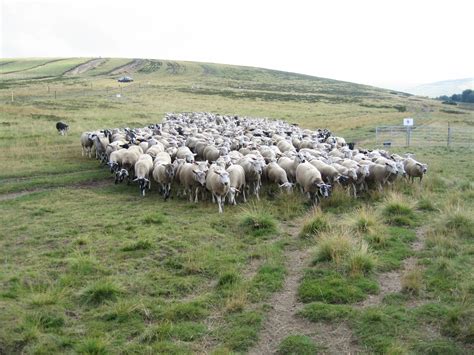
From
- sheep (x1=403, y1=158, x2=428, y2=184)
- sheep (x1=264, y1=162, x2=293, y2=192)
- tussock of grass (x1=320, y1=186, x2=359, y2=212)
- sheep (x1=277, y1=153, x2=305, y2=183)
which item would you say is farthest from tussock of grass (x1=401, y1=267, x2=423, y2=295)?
sheep (x1=403, y1=158, x2=428, y2=184)

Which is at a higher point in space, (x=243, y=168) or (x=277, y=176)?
(x=243, y=168)

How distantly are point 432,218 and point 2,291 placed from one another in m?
11.3

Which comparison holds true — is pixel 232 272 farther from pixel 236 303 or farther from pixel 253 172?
pixel 253 172

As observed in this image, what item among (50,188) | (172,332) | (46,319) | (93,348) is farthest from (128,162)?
(93,348)

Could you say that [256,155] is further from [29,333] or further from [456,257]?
[29,333]

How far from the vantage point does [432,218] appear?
1359cm

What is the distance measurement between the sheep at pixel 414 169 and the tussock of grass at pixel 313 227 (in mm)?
7665

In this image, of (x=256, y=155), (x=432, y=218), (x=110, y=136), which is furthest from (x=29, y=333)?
(x=110, y=136)

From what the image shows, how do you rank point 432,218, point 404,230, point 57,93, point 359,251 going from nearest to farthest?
point 359,251
point 404,230
point 432,218
point 57,93

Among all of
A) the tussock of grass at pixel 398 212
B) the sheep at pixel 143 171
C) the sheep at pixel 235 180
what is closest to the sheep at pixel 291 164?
the sheep at pixel 235 180

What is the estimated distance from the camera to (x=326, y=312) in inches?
320

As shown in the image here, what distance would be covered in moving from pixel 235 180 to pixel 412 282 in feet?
26.2

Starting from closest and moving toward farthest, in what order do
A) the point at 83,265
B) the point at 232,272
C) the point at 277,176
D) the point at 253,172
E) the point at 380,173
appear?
the point at 232,272, the point at 83,265, the point at 253,172, the point at 277,176, the point at 380,173

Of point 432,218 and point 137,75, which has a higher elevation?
point 137,75
